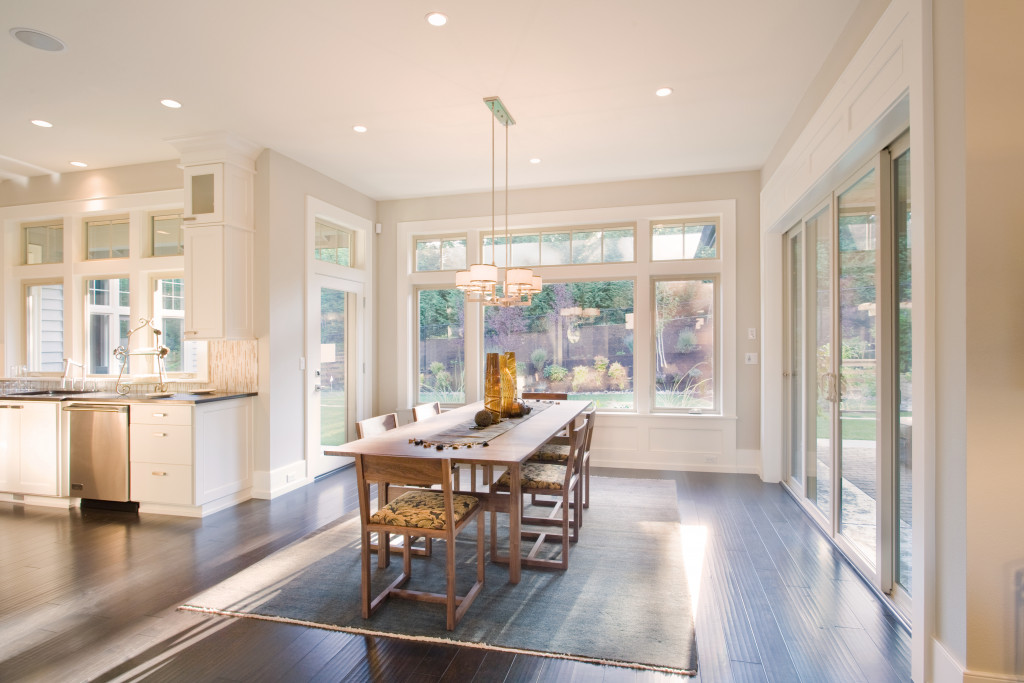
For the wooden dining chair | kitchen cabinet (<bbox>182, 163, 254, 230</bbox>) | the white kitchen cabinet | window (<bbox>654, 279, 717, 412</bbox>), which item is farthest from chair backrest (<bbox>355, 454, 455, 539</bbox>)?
window (<bbox>654, 279, 717, 412</bbox>)

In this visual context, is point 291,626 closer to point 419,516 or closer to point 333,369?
point 419,516

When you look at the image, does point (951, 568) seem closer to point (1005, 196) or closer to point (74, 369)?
point (1005, 196)

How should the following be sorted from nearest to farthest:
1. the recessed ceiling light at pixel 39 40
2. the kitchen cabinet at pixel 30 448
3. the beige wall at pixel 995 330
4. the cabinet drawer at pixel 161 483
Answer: the beige wall at pixel 995 330 → the recessed ceiling light at pixel 39 40 → the cabinet drawer at pixel 161 483 → the kitchen cabinet at pixel 30 448

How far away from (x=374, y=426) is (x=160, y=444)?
2.14m

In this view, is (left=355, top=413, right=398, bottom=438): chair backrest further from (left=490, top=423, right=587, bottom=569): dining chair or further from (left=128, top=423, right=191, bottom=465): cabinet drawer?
(left=128, top=423, right=191, bottom=465): cabinet drawer

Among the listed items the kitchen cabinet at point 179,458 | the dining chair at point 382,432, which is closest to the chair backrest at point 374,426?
the dining chair at point 382,432

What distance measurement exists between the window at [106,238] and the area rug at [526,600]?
3.76 metres

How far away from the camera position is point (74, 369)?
5.10m

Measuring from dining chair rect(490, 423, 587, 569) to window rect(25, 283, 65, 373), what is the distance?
5.19 metres

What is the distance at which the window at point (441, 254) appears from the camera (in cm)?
610

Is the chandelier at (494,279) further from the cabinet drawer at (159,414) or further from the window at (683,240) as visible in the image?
the cabinet drawer at (159,414)

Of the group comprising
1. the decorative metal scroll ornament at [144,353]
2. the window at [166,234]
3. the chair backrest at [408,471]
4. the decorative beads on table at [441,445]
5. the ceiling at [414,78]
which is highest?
the ceiling at [414,78]

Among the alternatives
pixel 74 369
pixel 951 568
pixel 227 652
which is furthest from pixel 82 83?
pixel 951 568

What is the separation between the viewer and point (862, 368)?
293 centimetres
